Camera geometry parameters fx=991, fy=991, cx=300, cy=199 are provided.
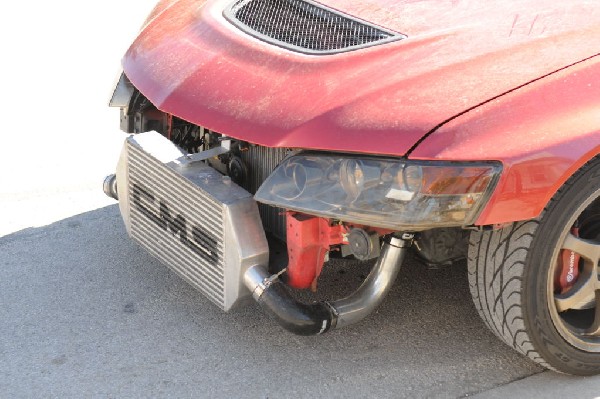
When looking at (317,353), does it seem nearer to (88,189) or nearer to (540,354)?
(540,354)

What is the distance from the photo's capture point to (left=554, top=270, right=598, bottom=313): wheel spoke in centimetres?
338

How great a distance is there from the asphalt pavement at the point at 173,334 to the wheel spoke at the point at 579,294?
0.95 ft

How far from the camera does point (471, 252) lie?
3.38 m

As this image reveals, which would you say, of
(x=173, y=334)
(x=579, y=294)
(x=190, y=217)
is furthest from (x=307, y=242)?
(x=579, y=294)

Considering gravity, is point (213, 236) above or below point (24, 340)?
above

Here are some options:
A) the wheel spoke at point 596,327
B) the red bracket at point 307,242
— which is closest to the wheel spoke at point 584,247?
the wheel spoke at point 596,327

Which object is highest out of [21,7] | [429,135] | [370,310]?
[429,135]

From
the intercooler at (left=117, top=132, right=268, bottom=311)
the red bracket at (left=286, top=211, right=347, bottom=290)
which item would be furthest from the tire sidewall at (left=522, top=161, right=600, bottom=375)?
the intercooler at (left=117, top=132, right=268, bottom=311)

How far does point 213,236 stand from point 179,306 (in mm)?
604

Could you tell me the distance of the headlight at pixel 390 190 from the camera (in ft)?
9.79

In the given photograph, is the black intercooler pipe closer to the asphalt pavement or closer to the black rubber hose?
the black rubber hose

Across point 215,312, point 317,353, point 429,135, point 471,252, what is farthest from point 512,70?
point 215,312

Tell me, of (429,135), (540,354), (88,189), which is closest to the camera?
(429,135)

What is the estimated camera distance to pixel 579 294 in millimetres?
3412
